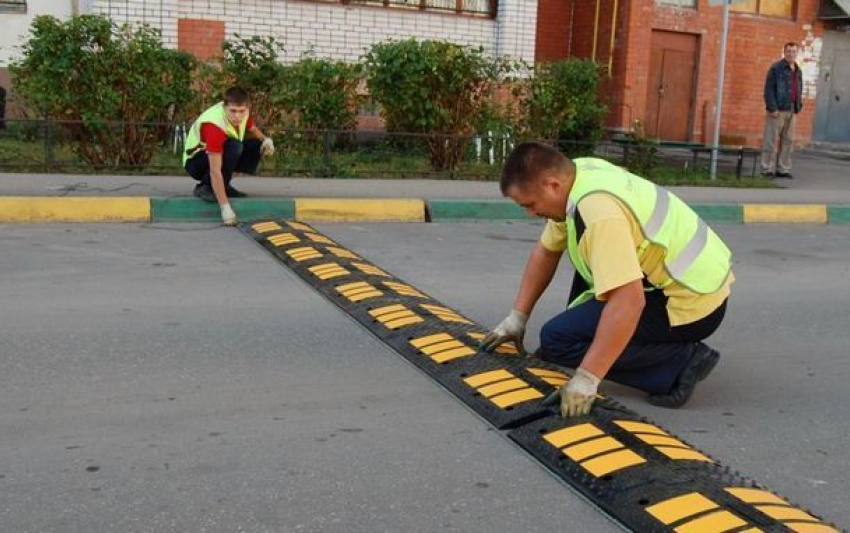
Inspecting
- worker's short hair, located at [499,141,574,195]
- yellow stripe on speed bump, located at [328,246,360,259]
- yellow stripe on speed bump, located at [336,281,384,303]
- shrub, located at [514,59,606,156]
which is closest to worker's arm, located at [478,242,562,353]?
worker's short hair, located at [499,141,574,195]

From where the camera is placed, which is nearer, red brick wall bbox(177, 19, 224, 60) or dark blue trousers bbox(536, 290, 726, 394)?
dark blue trousers bbox(536, 290, 726, 394)

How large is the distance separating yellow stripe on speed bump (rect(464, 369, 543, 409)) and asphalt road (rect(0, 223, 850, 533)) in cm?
15

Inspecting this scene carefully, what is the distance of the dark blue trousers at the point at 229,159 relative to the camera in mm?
8195

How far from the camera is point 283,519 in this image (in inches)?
111

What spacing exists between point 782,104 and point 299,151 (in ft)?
22.1

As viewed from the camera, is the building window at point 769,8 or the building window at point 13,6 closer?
the building window at point 13,6

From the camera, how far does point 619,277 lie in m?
3.34

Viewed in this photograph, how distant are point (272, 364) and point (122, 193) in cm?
484

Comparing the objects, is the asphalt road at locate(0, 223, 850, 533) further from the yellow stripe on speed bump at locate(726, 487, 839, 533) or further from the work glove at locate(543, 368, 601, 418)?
the work glove at locate(543, 368, 601, 418)

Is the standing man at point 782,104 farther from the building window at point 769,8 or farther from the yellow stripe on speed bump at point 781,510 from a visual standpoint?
the yellow stripe on speed bump at point 781,510

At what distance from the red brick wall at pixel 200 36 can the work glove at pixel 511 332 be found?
→ 10.7 m

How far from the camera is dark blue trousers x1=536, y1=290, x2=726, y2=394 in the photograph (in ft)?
12.7

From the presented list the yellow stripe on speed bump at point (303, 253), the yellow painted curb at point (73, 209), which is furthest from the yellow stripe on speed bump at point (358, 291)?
the yellow painted curb at point (73, 209)

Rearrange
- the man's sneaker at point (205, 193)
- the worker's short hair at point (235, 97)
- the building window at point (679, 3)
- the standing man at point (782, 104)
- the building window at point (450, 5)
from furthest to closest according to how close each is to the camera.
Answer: the building window at point (679, 3) → the building window at point (450, 5) → the standing man at point (782, 104) → the man's sneaker at point (205, 193) → the worker's short hair at point (235, 97)
